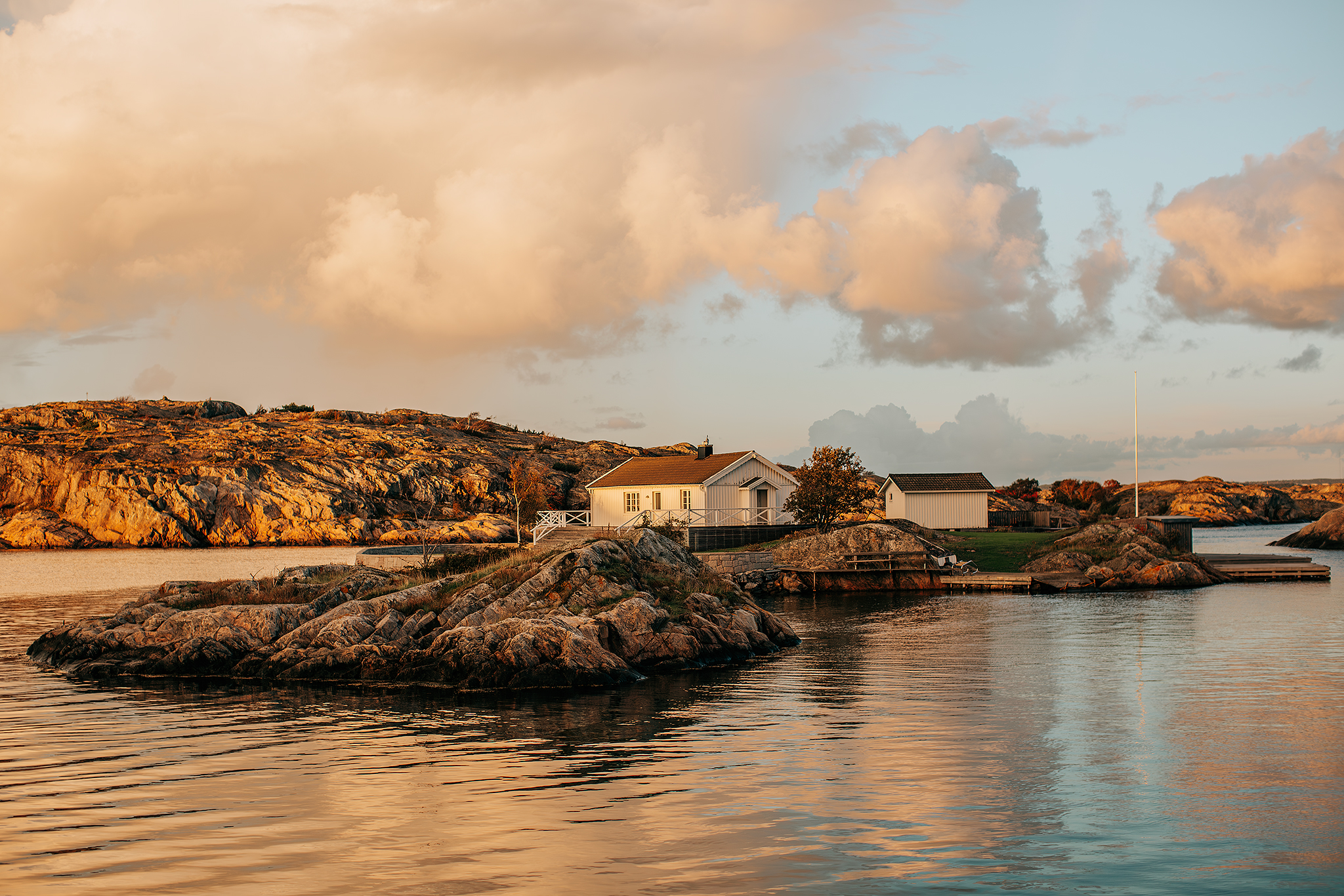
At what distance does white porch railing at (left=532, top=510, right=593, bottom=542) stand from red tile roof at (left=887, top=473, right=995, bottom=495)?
21.7 metres

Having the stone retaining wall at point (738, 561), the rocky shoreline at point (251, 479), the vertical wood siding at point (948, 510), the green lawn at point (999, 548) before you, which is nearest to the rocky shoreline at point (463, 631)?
the stone retaining wall at point (738, 561)

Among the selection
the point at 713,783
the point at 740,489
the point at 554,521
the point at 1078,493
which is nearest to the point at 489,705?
the point at 713,783

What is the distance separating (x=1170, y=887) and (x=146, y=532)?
10592 centimetres

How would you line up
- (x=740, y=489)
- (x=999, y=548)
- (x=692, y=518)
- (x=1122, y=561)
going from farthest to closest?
(x=740, y=489) → (x=692, y=518) → (x=999, y=548) → (x=1122, y=561)

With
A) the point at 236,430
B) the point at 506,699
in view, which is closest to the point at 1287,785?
the point at 506,699

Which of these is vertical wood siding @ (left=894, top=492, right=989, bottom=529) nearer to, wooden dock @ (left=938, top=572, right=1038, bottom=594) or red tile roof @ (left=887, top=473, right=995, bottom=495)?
red tile roof @ (left=887, top=473, right=995, bottom=495)

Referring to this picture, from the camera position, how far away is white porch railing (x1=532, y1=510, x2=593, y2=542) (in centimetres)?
6241

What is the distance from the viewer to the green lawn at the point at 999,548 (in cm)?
5331

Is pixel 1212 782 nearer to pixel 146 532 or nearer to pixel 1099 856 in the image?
pixel 1099 856

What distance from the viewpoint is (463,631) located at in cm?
2398

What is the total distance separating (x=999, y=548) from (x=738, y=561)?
15904mm

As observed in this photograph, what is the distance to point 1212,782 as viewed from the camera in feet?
43.3

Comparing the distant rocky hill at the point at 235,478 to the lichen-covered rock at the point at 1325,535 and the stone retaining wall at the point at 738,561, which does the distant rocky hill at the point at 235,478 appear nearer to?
the stone retaining wall at the point at 738,561

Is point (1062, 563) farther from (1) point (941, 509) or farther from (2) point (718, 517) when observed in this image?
(2) point (718, 517)
